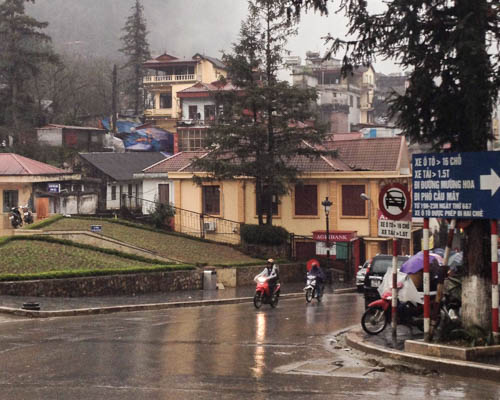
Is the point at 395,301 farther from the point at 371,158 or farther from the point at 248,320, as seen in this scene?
the point at 371,158

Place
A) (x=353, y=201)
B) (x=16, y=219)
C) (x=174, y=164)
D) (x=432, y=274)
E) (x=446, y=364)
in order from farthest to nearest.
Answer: (x=174, y=164)
(x=353, y=201)
(x=16, y=219)
(x=432, y=274)
(x=446, y=364)

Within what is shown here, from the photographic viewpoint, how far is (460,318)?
14414mm

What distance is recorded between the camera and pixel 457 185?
13.6 metres

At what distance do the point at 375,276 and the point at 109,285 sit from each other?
9.72 metres

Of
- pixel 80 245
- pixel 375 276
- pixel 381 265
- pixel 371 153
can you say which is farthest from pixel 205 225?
pixel 375 276

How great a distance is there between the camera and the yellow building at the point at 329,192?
4375 centimetres

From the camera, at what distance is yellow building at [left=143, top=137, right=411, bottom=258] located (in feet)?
144

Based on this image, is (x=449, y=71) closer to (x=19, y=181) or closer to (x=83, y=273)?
(x=83, y=273)

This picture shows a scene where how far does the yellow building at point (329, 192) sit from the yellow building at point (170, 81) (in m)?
39.8

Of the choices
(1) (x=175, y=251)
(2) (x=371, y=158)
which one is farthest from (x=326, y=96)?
(1) (x=175, y=251)

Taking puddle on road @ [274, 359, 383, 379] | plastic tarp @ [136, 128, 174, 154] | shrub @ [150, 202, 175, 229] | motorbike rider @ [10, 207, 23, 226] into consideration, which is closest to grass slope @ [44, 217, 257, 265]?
motorbike rider @ [10, 207, 23, 226]

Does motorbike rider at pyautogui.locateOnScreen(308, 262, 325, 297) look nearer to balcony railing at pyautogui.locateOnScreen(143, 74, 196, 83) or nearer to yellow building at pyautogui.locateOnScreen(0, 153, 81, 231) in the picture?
yellow building at pyautogui.locateOnScreen(0, 153, 81, 231)

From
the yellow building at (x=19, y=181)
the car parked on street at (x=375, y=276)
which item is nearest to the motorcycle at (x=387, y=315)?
the car parked on street at (x=375, y=276)

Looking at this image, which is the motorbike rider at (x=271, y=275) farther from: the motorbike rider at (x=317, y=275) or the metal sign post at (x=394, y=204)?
the metal sign post at (x=394, y=204)
